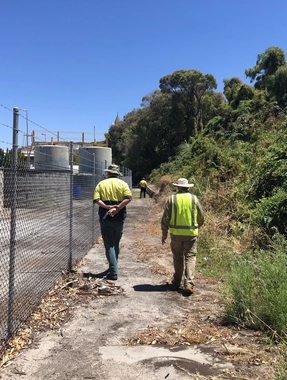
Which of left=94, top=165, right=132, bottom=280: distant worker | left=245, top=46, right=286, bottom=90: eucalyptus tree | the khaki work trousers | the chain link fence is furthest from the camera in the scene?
left=245, top=46, right=286, bottom=90: eucalyptus tree

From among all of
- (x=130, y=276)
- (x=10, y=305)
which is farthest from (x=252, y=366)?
(x=130, y=276)

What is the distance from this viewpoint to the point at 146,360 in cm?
383

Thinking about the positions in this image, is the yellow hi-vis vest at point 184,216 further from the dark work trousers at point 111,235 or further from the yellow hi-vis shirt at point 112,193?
the dark work trousers at point 111,235

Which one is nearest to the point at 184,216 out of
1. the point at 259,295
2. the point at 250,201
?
the point at 259,295

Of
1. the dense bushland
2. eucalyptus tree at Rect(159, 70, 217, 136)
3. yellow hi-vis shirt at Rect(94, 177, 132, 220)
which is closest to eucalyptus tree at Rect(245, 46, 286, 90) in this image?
the dense bushland

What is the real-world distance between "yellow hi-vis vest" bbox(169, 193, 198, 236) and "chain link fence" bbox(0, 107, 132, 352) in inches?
71.8

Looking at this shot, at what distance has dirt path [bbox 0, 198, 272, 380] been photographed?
3.59 metres

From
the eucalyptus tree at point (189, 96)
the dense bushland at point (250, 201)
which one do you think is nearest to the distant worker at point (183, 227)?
the dense bushland at point (250, 201)

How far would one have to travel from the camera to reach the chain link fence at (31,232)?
13.6 ft

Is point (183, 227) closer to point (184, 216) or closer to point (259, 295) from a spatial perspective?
point (184, 216)

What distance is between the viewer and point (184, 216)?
6262 millimetres

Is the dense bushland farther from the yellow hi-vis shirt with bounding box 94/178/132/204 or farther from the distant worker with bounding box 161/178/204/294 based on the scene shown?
the yellow hi-vis shirt with bounding box 94/178/132/204

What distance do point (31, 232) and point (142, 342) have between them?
2.01 metres

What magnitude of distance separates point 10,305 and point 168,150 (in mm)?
49205
